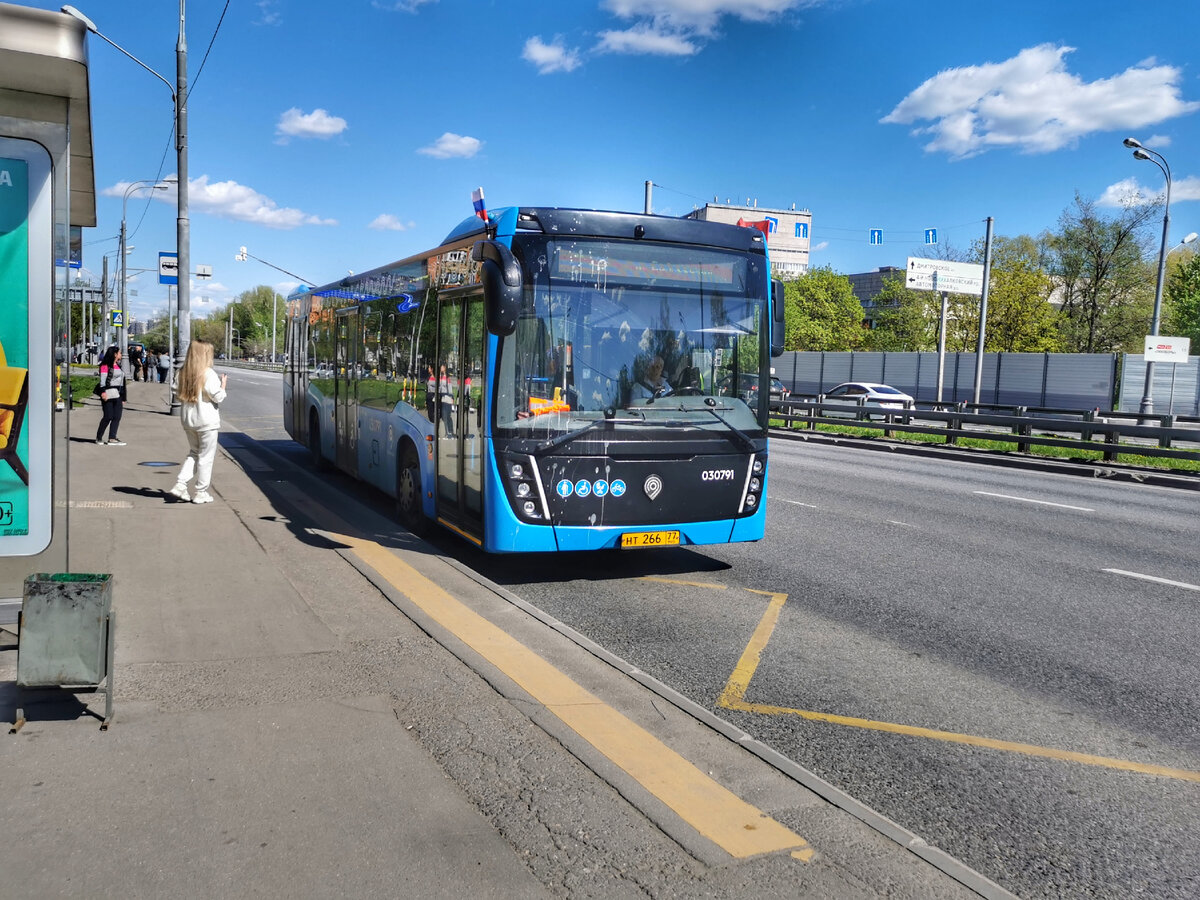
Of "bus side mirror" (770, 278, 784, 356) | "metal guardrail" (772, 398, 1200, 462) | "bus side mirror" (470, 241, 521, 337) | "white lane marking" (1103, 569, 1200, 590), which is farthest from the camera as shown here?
"metal guardrail" (772, 398, 1200, 462)

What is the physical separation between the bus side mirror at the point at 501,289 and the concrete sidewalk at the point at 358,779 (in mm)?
2055

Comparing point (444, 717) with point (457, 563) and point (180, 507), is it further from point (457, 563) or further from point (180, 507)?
point (180, 507)

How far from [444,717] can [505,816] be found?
107cm

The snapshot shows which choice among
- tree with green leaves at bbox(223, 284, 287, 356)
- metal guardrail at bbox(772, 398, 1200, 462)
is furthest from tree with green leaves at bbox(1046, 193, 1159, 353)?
tree with green leaves at bbox(223, 284, 287, 356)

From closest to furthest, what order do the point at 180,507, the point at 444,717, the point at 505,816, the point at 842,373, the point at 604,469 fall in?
the point at 505,816, the point at 444,717, the point at 604,469, the point at 180,507, the point at 842,373

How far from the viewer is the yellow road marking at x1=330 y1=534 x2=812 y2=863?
3.69 meters

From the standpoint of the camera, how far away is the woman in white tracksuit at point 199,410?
1038cm

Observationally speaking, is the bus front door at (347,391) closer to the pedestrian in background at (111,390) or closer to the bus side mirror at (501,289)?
the pedestrian in background at (111,390)

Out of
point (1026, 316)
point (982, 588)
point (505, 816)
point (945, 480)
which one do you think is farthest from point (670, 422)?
point (1026, 316)

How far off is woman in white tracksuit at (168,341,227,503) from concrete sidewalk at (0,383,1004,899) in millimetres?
4008

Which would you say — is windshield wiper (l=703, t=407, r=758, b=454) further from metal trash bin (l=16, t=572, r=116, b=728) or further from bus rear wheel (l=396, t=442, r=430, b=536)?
metal trash bin (l=16, t=572, r=116, b=728)

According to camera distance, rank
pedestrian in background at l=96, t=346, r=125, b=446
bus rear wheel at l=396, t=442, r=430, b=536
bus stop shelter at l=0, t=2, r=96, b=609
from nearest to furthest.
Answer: bus stop shelter at l=0, t=2, r=96, b=609, bus rear wheel at l=396, t=442, r=430, b=536, pedestrian in background at l=96, t=346, r=125, b=446

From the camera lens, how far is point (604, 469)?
297 inches

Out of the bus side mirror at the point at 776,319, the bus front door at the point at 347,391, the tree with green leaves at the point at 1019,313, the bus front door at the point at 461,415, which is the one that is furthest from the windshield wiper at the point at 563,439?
the tree with green leaves at the point at 1019,313
